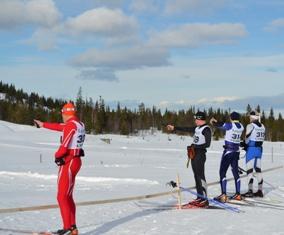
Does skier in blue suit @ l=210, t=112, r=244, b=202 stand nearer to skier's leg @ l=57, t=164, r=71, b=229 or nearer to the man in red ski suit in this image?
the man in red ski suit

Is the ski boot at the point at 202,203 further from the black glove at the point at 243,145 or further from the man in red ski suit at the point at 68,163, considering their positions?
the man in red ski suit at the point at 68,163

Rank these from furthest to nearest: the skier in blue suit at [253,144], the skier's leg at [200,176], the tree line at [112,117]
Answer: the tree line at [112,117]
the skier in blue suit at [253,144]
the skier's leg at [200,176]

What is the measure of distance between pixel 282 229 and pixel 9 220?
16.0 feet

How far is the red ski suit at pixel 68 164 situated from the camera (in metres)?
8.48

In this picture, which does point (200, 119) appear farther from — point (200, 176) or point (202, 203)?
point (202, 203)

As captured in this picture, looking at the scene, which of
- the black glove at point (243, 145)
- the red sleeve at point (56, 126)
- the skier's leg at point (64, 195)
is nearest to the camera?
the skier's leg at point (64, 195)

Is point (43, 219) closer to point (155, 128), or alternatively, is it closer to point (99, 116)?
point (99, 116)

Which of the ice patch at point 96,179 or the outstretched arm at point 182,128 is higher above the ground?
the outstretched arm at point 182,128

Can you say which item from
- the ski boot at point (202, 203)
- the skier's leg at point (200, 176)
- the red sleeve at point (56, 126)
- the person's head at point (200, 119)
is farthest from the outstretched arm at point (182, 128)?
the red sleeve at point (56, 126)

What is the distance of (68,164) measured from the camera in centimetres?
858

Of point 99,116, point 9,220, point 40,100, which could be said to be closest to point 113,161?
point 9,220

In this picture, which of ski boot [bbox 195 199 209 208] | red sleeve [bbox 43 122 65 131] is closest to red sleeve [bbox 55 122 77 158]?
red sleeve [bbox 43 122 65 131]

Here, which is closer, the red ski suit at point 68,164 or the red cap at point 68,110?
the red ski suit at point 68,164

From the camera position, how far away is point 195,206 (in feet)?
38.1
